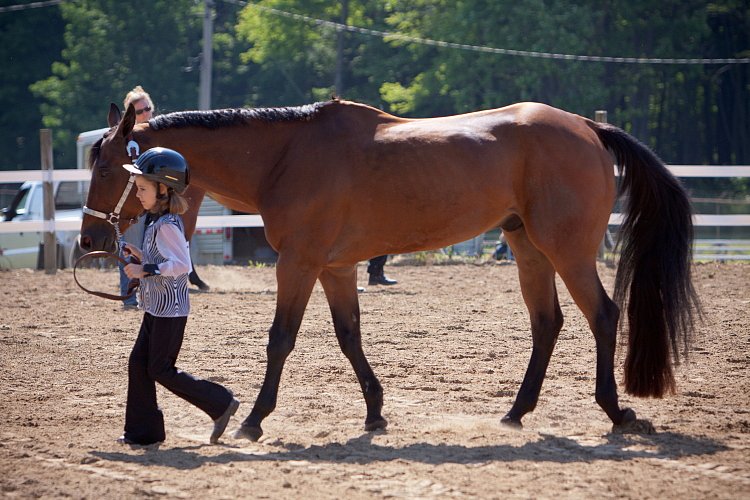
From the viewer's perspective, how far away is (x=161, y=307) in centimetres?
514

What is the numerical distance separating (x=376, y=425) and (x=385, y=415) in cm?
32

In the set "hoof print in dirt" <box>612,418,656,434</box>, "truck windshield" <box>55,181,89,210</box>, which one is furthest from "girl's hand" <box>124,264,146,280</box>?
"truck windshield" <box>55,181,89,210</box>

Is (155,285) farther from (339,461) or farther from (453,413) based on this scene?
(453,413)

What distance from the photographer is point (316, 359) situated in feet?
24.8

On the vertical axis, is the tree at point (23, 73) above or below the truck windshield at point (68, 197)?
above

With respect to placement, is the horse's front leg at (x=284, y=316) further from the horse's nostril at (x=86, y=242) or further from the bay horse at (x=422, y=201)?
the horse's nostril at (x=86, y=242)

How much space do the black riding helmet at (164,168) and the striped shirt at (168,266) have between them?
0.67ft

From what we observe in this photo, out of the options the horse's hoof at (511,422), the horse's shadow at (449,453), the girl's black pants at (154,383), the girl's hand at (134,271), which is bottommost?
the horse's shadow at (449,453)

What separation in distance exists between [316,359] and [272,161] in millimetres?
2324

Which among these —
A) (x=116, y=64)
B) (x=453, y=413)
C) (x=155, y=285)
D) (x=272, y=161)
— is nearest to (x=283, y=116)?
(x=272, y=161)

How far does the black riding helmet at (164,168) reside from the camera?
5129 millimetres

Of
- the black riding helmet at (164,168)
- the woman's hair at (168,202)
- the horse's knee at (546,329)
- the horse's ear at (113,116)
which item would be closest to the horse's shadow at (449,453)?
the horse's knee at (546,329)

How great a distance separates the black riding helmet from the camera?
16.8 ft

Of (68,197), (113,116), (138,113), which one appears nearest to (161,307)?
(113,116)
